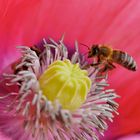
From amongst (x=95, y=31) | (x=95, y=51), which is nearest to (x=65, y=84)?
(x=95, y=51)

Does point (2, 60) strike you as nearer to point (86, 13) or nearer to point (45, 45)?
point (45, 45)

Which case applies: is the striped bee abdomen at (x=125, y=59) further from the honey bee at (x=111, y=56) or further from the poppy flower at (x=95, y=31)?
the poppy flower at (x=95, y=31)

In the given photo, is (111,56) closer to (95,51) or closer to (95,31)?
(95,51)

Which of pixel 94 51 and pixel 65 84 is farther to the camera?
pixel 94 51

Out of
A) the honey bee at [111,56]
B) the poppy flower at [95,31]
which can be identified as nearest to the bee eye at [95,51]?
the honey bee at [111,56]

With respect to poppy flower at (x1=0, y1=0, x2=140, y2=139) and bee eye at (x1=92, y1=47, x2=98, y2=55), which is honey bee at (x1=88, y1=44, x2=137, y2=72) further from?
poppy flower at (x1=0, y1=0, x2=140, y2=139)

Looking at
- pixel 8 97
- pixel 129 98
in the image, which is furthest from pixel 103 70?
pixel 8 97
